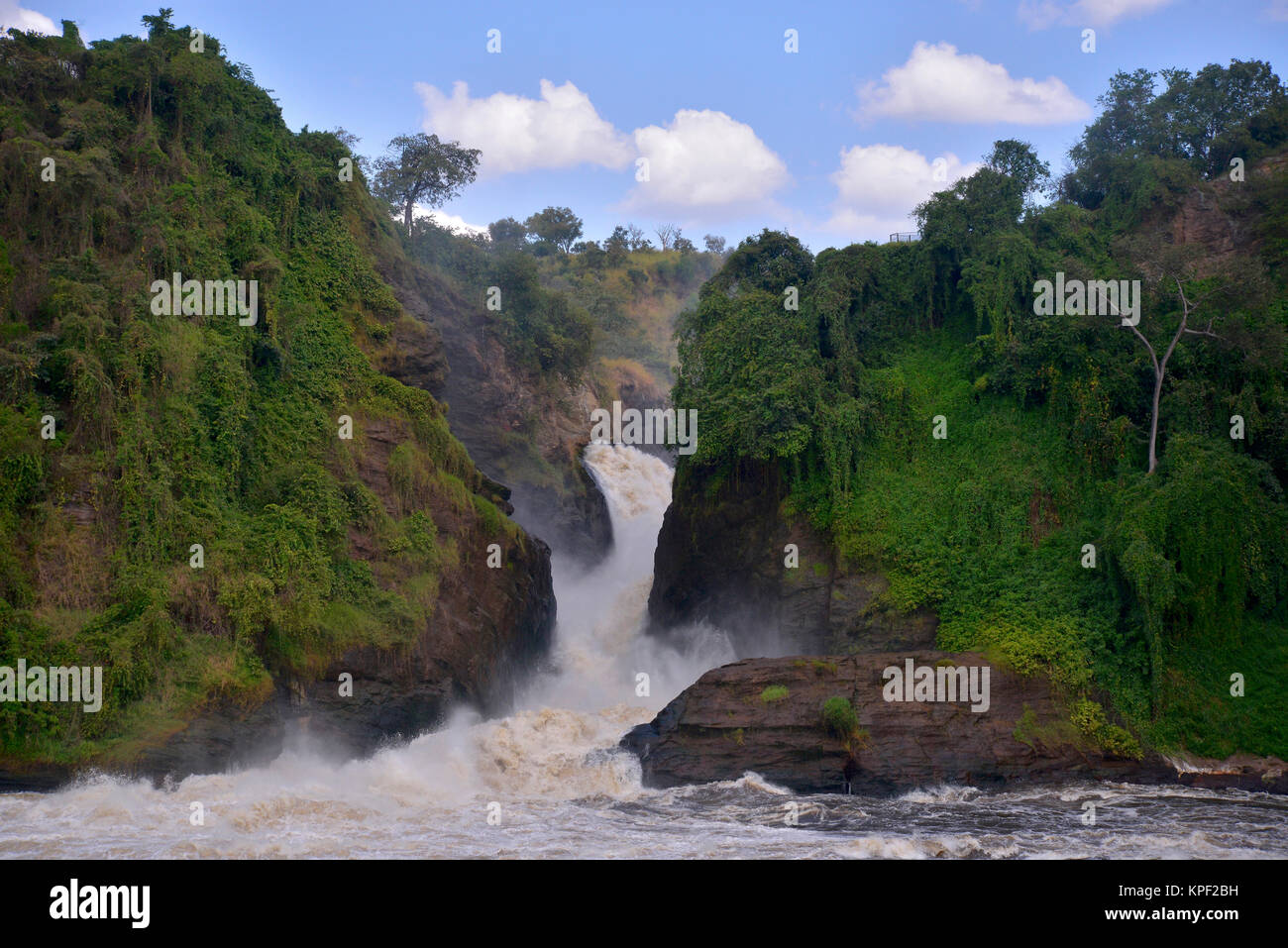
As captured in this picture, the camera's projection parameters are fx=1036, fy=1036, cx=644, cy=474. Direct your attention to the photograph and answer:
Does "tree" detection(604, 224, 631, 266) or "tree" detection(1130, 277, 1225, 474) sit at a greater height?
"tree" detection(604, 224, 631, 266)

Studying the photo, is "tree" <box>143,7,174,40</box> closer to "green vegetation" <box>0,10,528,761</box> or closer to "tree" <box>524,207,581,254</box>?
"green vegetation" <box>0,10,528,761</box>

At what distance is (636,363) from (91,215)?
138ft


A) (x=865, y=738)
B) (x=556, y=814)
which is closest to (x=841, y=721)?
(x=865, y=738)

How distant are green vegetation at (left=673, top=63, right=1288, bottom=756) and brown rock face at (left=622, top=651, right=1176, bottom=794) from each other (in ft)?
2.66

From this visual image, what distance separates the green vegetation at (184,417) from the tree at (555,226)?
168 ft

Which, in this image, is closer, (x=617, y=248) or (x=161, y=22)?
(x=161, y=22)

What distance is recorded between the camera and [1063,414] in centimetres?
2833

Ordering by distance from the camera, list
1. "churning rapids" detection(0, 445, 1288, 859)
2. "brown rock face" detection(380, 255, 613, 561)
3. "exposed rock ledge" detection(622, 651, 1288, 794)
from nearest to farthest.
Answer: "churning rapids" detection(0, 445, 1288, 859) → "exposed rock ledge" detection(622, 651, 1288, 794) → "brown rock face" detection(380, 255, 613, 561)

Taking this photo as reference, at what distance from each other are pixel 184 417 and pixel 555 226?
208ft

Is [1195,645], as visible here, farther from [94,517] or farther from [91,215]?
[91,215]

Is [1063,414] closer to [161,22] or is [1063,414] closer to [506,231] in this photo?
[161,22]

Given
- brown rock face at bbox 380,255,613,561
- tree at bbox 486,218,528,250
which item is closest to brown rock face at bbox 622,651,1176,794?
brown rock face at bbox 380,255,613,561

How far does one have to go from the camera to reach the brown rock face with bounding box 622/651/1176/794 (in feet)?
72.2

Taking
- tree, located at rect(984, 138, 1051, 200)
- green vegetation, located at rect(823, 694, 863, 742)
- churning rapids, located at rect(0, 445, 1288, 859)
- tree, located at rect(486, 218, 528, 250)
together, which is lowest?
churning rapids, located at rect(0, 445, 1288, 859)
